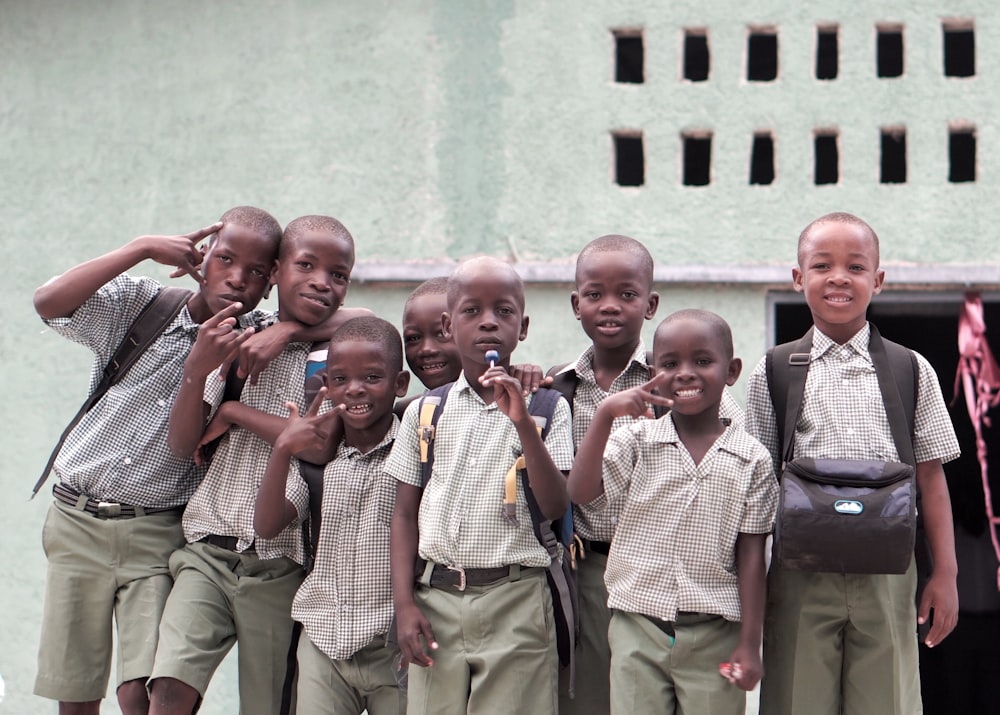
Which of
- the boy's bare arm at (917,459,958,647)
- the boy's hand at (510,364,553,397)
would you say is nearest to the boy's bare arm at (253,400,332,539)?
the boy's hand at (510,364,553,397)

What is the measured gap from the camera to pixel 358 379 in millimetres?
3221

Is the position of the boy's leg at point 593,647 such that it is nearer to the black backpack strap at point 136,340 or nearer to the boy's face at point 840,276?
the boy's face at point 840,276

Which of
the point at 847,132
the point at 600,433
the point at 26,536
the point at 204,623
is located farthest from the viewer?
the point at 26,536

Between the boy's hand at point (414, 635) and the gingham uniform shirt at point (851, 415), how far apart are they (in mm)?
1078

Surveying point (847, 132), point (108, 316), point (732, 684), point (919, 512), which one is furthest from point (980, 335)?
point (108, 316)

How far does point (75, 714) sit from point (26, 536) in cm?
295

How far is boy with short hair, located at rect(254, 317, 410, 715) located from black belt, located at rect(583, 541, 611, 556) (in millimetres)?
575

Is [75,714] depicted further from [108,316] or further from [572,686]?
[572,686]

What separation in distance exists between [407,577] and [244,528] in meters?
0.60

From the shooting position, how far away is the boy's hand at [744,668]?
9.29 ft

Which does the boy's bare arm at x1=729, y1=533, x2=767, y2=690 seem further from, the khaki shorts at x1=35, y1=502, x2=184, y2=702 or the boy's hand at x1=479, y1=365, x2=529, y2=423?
the khaki shorts at x1=35, y1=502, x2=184, y2=702

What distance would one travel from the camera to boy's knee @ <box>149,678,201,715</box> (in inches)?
124

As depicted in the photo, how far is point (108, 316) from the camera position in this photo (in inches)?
137

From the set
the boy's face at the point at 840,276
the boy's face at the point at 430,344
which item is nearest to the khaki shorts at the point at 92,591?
the boy's face at the point at 430,344
